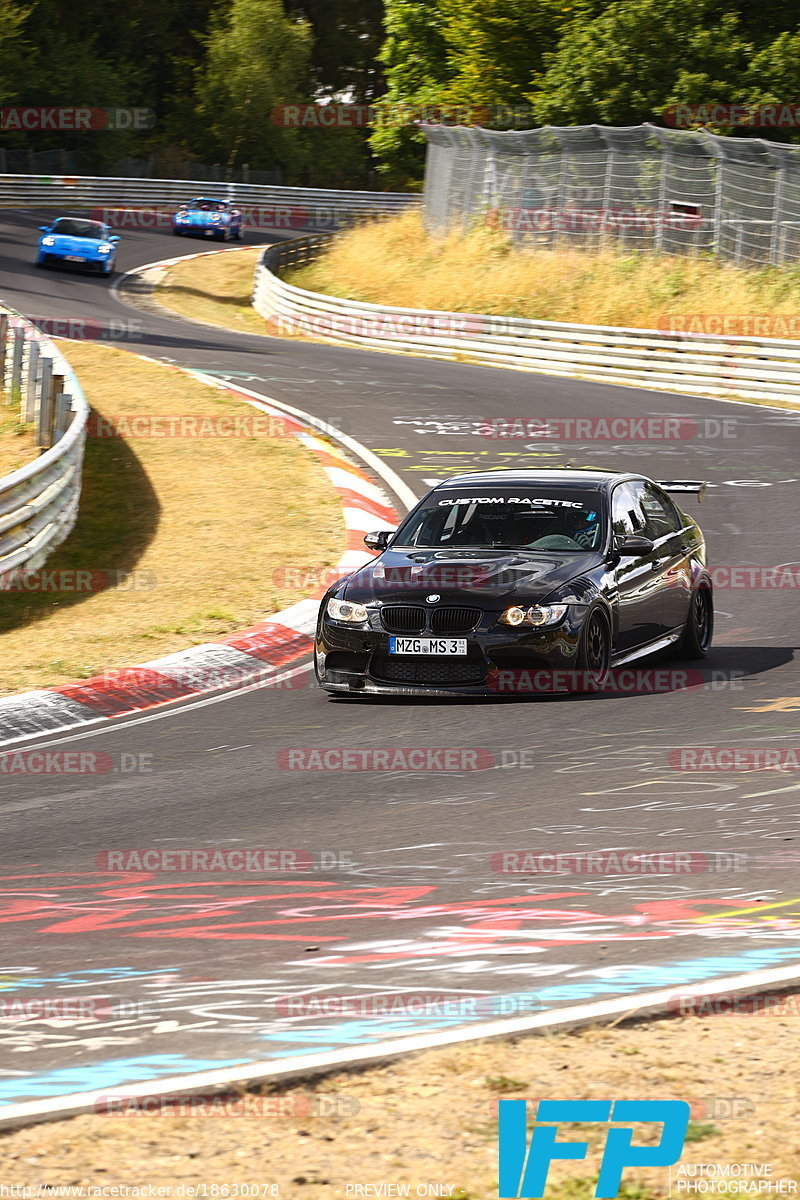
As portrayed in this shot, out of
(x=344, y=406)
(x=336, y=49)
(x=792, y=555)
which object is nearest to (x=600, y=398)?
(x=344, y=406)

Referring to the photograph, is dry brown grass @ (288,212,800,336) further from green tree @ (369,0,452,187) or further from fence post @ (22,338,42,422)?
fence post @ (22,338,42,422)

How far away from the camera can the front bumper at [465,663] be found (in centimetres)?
1033

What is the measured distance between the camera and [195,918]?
20.1 ft

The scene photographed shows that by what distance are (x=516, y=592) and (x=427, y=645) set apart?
652 millimetres

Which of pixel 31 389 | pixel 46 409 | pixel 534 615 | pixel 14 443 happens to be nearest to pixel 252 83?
pixel 31 389

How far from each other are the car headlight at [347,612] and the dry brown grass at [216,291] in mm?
30667

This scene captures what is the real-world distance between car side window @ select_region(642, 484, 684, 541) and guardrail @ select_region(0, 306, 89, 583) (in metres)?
5.47

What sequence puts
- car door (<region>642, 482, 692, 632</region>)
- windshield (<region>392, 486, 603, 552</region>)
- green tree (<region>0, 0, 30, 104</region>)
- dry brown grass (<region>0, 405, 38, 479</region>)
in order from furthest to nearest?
green tree (<region>0, 0, 30, 104</region>) < dry brown grass (<region>0, 405, 38, 479</region>) < car door (<region>642, 482, 692, 632</region>) < windshield (<region>392, 486, 603, 552</region>)

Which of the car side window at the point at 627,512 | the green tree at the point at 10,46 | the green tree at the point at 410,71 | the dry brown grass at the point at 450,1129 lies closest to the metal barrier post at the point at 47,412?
the car side window at the point at 627,512

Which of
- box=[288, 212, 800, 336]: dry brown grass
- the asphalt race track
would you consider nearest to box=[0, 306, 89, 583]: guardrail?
the asphalt race track

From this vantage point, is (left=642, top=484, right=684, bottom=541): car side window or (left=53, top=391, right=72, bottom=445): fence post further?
(left=53, top=391, right=72, bottom=445): fence post

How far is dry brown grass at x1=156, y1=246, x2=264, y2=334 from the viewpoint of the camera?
43594mm

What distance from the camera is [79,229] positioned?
4641 cm

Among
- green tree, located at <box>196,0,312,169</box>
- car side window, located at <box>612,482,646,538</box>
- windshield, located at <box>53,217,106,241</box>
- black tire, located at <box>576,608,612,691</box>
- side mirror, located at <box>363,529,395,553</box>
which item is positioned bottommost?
black tire, located at <box>576,608,612,691</box>
